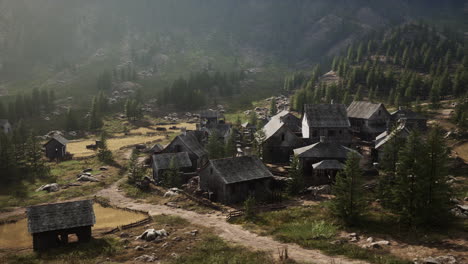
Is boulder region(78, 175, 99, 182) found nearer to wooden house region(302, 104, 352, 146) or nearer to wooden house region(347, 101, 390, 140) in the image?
wooden house region(302, 104, 352, 146)

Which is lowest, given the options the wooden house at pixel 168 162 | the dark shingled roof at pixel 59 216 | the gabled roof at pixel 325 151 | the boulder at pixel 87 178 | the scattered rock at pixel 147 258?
the scattered rock at pixel 147 258

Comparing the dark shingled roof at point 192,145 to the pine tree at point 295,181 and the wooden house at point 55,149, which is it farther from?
the wooden house at point 55,149

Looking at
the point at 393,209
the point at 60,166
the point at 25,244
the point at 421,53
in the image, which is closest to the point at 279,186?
the point at 393,209

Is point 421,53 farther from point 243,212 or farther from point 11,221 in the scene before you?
point 11,221

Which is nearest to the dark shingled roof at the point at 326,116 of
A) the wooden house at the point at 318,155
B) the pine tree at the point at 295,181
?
the wooden house at the point at 318,155

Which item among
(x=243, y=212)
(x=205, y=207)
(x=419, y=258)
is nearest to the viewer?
(x=419, y=258)

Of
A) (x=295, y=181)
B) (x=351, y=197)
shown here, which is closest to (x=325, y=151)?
(x=295, y=181)
